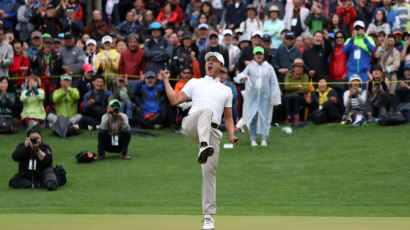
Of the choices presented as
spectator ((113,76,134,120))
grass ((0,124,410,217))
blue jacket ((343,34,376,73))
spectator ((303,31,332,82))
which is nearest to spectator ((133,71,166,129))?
spectator ((113,76,134,120))

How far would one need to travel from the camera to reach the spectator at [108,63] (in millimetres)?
19969

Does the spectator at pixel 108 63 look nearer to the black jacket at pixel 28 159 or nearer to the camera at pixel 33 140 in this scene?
the black jacket at pixel 28 159

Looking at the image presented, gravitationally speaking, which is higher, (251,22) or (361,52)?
(251,22)

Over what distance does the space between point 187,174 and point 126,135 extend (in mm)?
2151

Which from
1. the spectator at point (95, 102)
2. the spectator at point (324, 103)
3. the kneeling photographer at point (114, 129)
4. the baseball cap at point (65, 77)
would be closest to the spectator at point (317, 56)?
the spectator at point (324, 103)

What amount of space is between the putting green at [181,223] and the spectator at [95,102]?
9511 millimetres

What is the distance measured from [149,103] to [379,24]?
6.53m

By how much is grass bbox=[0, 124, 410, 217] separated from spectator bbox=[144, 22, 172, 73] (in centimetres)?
187

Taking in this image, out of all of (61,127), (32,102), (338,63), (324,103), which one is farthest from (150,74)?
(338,63)

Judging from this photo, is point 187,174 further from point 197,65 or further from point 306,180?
point 197,65

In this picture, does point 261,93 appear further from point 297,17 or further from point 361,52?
point 297,17

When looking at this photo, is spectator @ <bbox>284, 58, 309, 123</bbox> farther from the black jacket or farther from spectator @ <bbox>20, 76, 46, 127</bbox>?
the black jacket

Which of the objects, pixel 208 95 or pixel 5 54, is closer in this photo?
pixel 208 95

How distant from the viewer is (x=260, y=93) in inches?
685
